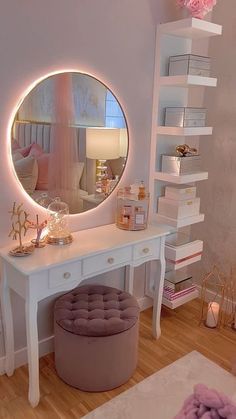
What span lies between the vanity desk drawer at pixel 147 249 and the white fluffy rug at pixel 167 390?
0.67 metres

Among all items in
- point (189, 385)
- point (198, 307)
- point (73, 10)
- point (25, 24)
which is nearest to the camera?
point (25, 24)

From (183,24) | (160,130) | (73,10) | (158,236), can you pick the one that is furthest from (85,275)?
(183,24)

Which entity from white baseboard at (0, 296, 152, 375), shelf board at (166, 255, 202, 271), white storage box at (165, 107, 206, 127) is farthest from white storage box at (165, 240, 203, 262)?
white baseboard at (0, 296, 152, 375)

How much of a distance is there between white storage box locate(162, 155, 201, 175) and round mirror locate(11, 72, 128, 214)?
0.31 metres

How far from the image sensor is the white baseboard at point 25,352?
2036 millimetres

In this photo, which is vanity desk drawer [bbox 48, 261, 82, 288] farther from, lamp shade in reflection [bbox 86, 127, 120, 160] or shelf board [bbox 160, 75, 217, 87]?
shelf board [bbox 160, 75, 217, 87]

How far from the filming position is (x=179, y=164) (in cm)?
235

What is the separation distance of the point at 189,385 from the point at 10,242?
126 cm

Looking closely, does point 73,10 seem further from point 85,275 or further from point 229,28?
point 85,275

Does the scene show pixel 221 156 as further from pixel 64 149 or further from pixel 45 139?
pixel 45 139

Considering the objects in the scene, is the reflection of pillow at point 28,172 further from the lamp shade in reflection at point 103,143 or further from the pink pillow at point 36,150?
the lamp shade in reflection at point 103,143

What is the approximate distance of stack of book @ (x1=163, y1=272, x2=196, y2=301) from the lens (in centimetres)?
258

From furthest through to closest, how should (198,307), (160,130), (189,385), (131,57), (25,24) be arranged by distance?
1. (198,307)
2. (160,130)
3. (131,57)
4. (189,385)
5. (25,24)

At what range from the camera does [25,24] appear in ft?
5.68
